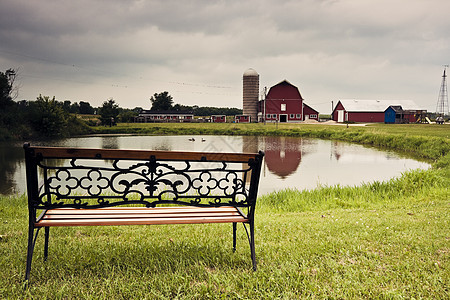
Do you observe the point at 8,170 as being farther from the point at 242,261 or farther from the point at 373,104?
the point at 373,104

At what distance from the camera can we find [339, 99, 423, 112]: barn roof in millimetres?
55753

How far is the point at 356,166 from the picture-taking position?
592 inches

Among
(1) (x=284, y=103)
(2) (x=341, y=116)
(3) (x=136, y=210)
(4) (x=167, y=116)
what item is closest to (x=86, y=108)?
(4) (x=167, y=116)

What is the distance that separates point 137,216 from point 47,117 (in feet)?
116

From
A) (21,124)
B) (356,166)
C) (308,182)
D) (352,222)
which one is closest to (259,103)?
(21,124)

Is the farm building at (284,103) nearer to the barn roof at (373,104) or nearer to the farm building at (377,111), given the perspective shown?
the farm building at (377,111)

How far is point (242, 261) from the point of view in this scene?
3.11 m

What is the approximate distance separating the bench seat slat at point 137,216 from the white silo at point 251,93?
59.2 metres

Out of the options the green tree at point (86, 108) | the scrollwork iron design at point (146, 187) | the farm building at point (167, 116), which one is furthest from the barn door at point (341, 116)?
the green tree at point (86, 108)

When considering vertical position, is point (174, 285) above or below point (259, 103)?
below

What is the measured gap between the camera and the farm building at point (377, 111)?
2079 inches

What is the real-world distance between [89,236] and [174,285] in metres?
1.94

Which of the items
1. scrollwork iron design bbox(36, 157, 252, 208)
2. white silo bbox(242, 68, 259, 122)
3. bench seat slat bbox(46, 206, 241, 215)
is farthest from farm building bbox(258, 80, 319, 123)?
bench seat slat bbox(46, 206, 241, 215)

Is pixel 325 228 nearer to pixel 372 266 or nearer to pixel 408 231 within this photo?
pixel 408 231
